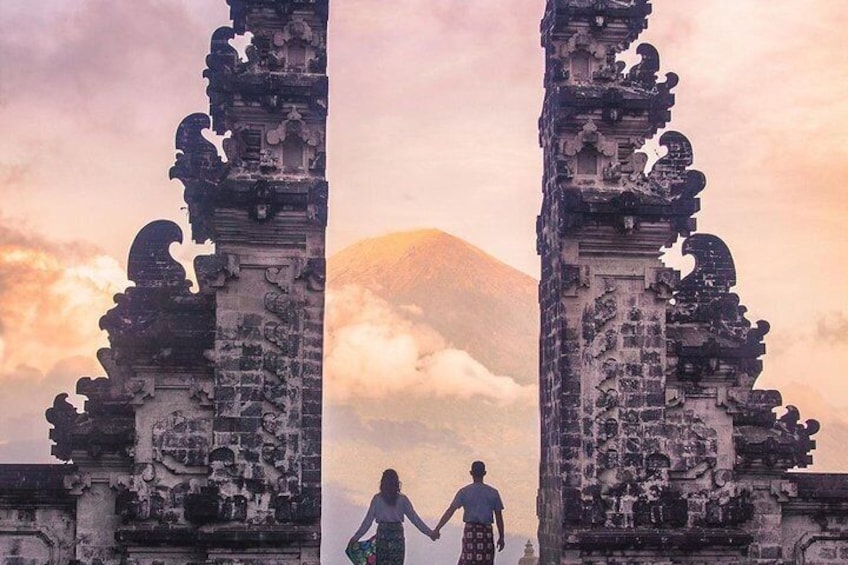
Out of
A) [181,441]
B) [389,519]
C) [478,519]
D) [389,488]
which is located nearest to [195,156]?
[181,441]

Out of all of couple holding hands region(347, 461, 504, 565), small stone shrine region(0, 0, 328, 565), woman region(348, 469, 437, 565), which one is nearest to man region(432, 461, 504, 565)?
couple holding hands region(347, 461, 504, 565)

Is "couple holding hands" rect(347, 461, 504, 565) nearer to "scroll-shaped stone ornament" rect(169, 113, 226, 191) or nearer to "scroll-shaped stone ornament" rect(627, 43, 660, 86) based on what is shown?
"scroll-shaped stone ornament" rect(169, 113, 226, 191)

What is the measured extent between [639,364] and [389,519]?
3443mm

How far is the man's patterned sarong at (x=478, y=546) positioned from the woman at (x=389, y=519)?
1.34 ft

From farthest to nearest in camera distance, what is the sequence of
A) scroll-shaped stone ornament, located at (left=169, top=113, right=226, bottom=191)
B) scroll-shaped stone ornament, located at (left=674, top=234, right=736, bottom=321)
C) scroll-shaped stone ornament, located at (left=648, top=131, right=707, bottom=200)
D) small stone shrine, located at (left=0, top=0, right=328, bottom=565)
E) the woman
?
scroll-shaped stone ornament, located at (left=674, top=234, right=736, bottom=321)
scroll-shaped stone ornament, located at (left=648, top=131, right=707, bottom=200)
scroll-shaped stone ornament, located at (left=169, top=113, right=226, bottom=191)
the woman
small stone shrine, located at (left=0, top=0, right=328, bottom=565)

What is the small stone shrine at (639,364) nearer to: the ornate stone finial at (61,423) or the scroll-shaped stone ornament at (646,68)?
the scroll-shaped stone ornament at (646,68)

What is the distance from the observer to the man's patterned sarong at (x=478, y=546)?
15.2 metres

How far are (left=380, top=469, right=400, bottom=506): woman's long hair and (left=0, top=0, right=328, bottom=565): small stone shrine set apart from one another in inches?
29.1

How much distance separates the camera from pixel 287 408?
14.9 m

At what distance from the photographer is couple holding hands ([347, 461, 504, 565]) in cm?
1503

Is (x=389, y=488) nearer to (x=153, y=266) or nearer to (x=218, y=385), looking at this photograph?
(x=218, y=385)

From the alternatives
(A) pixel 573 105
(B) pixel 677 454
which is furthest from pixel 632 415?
(A) pixel 573 105

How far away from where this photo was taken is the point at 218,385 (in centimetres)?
1498

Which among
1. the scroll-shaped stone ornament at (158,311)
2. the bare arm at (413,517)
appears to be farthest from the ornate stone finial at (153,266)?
the bare arm at (413,517)
